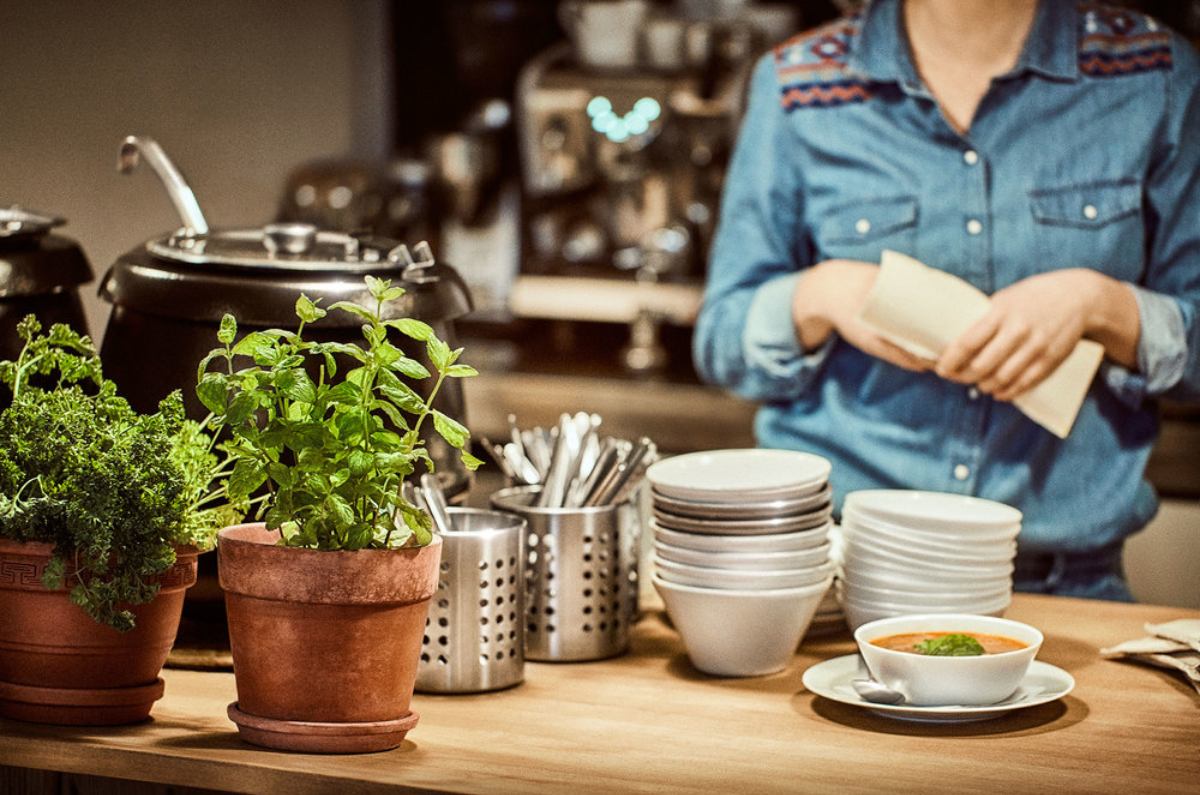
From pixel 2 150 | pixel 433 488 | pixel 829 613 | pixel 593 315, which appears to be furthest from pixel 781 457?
pixel 593 315

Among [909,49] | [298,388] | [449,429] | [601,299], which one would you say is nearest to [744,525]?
[449,429]

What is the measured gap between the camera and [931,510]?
1.85 m

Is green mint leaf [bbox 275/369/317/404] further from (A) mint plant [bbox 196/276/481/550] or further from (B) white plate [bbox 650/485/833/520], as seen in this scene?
(B) white plate [bbox 650/485/833/520]

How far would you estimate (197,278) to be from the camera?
1.70 m

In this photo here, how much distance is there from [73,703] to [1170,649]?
1082 mm

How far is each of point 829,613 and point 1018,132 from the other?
786 mm

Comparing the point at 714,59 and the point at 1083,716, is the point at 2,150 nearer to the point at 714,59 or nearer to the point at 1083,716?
the point at 1083,716

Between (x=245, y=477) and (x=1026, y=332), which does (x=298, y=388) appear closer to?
(x=245, y=477)

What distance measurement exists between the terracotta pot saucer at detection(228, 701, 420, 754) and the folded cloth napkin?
81 cm

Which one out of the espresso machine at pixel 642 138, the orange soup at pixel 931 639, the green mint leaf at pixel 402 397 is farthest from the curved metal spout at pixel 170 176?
the espresso machine at pixel 642 138

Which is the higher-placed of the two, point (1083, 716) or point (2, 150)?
point (2, 150)

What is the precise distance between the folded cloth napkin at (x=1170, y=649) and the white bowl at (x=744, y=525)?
1.19ft

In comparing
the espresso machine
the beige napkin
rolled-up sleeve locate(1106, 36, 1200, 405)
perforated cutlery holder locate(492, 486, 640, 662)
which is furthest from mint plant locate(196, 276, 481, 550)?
the espresso machine

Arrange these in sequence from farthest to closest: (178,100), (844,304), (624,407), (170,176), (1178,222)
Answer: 1. (624,407)
2. (178,100)
3. (1178,222)
4. (844,304)
5. (170,176)
